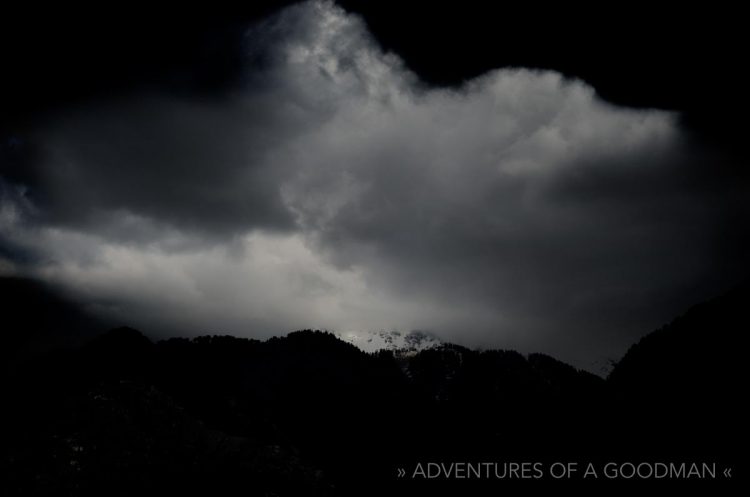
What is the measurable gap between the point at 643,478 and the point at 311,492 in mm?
34644

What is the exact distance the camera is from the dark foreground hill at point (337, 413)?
37.2 meters

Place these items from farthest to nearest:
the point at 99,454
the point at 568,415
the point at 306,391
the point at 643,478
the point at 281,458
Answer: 1. the point at 306,391
2. the point at 568,415
3. the point at 643,478
4. the point at 281,458
5. the point at 99,454

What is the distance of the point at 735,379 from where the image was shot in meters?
59.3

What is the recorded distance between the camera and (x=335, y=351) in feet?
430

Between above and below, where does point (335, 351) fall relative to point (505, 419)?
above

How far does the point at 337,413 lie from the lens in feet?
321

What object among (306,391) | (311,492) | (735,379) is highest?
(735,379)

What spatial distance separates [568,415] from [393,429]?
34.7 m

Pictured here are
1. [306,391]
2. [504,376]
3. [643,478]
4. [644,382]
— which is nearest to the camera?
[643,478]

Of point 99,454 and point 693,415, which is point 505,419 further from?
point 99,454

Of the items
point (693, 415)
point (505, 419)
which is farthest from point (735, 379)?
point (505, 419)

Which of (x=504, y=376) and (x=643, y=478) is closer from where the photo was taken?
(x=643, y=478)

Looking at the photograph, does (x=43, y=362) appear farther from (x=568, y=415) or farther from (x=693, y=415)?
(x=693, y=415)

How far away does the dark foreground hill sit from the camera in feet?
122
